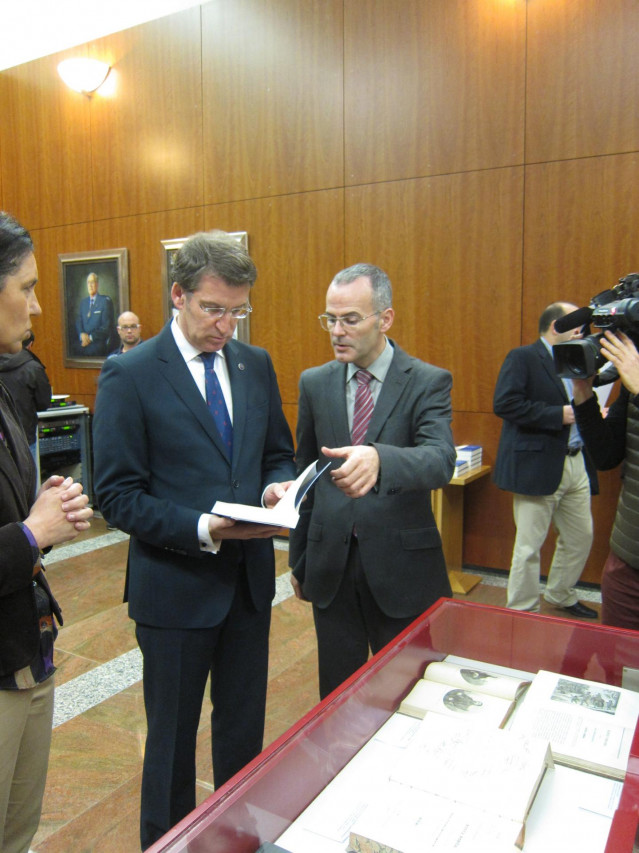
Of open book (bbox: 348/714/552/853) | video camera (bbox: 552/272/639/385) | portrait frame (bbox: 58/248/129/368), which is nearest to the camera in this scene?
open book (bbox: 348/714/552/853)

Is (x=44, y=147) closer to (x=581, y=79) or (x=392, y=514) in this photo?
(x=581, y=79)

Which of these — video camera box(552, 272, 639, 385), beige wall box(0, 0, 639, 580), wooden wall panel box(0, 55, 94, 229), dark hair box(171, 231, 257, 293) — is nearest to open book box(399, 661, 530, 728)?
video camera box(552, 272, 639, 385)

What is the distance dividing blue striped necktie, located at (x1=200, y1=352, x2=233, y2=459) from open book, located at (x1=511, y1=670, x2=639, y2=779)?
0.99 meters

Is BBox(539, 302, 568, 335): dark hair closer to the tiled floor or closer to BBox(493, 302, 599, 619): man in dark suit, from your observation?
BBox(493, 302, 599, 619): man in dark suit

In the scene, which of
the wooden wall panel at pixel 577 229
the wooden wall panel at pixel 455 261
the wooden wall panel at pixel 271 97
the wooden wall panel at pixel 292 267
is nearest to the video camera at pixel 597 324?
the wooden wall panel at pixel 577 229

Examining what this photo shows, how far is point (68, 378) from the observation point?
23.5ft

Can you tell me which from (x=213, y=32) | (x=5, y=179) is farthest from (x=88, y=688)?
(x=5, y=179)

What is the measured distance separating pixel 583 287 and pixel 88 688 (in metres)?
3.73

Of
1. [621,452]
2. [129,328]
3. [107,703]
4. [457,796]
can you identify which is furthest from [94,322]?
[457,796]

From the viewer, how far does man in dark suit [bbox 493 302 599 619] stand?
3.76 meters

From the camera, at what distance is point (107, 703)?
3053mm

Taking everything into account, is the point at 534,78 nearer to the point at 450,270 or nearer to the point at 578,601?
the point at 450,270

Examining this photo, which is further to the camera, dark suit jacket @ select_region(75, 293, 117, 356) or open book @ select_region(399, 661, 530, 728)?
dark suit jacket @ select_region(75, 293, 117, 356)

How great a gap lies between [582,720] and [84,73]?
6.94 meters
